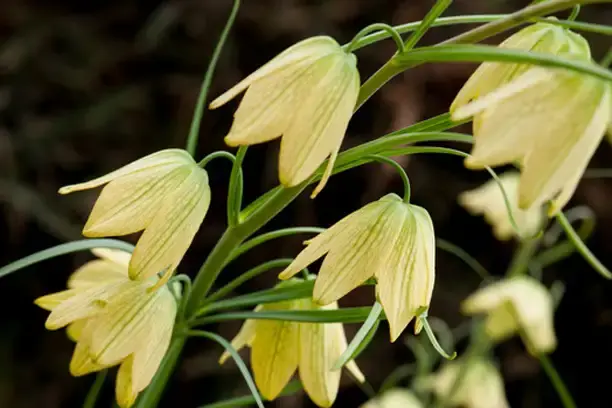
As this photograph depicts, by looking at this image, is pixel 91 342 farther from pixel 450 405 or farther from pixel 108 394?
pixel 108 394

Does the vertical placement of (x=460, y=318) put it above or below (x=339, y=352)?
below

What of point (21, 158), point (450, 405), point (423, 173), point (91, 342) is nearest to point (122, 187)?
point (91, 342)

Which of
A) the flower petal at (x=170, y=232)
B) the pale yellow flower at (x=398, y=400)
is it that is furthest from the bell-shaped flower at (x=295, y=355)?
the pale yellow flower at (x=398, y=400)

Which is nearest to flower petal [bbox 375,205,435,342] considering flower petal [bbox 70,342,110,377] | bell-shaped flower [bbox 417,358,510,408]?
flower petal [bbox 70,342,110,377]

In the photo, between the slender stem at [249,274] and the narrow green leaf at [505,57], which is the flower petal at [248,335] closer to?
the slender stem at [249,274]

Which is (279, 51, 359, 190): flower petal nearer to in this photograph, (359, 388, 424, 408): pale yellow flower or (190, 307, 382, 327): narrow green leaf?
(190, 307, 382, 327): narrow green leaf

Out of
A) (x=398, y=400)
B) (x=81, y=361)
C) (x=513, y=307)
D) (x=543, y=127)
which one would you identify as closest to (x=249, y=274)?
(x=81, y=361)

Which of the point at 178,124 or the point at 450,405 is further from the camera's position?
the point at 178,124
